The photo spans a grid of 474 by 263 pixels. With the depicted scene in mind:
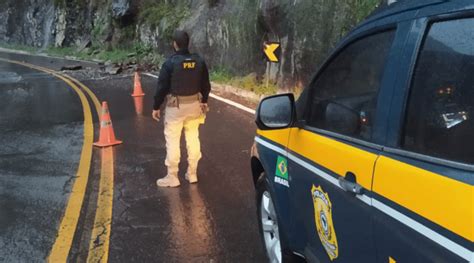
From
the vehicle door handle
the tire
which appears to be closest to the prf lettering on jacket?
the tire

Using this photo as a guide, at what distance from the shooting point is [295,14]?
45.2 ft

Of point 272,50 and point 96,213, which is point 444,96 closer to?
point 96,213

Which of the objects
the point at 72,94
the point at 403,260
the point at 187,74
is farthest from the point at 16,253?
the point at 72,94

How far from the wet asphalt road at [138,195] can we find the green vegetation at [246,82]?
2.43m

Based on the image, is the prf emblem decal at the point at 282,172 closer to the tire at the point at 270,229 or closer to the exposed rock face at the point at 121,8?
the tire at the point at 270,229

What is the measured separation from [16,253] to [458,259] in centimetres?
398

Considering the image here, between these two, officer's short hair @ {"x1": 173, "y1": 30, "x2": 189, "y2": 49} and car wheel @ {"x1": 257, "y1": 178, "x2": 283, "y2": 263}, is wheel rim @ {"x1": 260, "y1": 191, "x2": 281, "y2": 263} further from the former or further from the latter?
officer's short hair @ {"x1": 173, "y1": 30, "x2": 189, "y2": 49}

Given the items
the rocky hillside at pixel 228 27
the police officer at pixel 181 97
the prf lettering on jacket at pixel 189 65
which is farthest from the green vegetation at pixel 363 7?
the prf lettering on jacket at pixel 189 65

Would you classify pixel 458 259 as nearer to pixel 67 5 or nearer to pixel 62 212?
pixel 62 212

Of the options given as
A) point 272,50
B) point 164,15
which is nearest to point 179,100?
point 272,50

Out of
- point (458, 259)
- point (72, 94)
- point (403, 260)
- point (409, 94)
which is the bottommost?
point (72, 94)

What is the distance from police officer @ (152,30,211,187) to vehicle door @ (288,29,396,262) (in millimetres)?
3139

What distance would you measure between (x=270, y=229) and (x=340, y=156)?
1608 mm

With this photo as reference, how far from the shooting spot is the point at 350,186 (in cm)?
257
